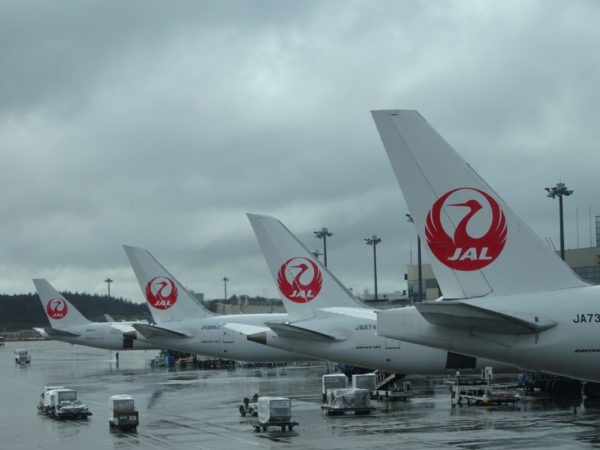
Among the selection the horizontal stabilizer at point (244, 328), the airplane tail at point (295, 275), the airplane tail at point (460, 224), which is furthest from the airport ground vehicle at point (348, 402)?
the airplane tail at point (460, 224)

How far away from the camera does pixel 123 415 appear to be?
31875 millimetres

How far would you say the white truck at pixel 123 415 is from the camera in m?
31.9

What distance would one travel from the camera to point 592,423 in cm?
3138

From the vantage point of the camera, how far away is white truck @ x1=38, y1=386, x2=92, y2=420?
35.9 metres

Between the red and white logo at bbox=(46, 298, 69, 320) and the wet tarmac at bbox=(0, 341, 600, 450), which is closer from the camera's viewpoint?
the wet tarmac at bbox=(0, 341, 600, 450)

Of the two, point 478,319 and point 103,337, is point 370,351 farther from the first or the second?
point 103,337

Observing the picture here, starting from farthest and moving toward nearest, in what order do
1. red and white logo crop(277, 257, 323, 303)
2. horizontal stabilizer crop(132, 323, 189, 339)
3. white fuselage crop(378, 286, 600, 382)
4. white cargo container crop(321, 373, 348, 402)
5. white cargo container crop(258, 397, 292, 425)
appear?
horizontal stabilizer crop(132, 323, 189, 339), red and white logo crop(277, 257, 323, 303), white cargo container crop(321, 373, 348, 402), white cargo container crop(258, 397, 292, 425), white fuselage crop(378, 286, 600, 382)

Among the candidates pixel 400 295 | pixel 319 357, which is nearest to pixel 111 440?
pixel 319 357

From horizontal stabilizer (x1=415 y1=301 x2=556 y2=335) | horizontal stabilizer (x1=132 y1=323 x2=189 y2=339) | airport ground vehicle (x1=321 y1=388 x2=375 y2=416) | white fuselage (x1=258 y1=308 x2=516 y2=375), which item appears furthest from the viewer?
horizontal stabilizer (x1=132 y1=323 x2=189 y2=339)

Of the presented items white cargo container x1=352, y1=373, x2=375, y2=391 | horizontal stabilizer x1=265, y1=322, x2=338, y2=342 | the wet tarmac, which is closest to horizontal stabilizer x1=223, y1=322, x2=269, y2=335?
the wet tarmac

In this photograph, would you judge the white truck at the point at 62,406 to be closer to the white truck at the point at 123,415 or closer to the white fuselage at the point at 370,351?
the white truck at the point at 123,415

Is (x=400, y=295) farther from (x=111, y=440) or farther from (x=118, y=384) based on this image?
(x=111, y=440)

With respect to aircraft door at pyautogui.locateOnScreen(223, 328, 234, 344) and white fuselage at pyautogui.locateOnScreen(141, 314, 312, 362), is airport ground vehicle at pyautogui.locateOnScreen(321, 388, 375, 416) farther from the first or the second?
aircraft door at pyautogui.locateOnScreen(223, 328, 234, 344)

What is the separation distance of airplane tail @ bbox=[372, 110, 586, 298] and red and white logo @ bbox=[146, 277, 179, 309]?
132 ft
